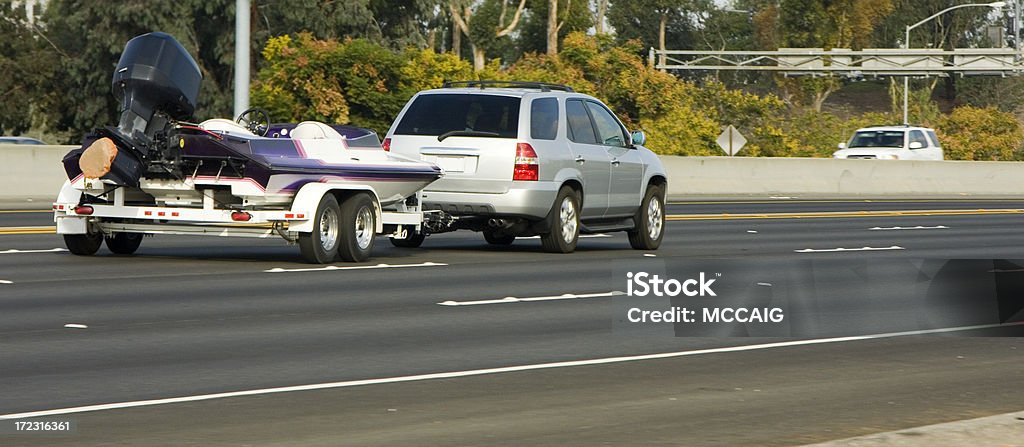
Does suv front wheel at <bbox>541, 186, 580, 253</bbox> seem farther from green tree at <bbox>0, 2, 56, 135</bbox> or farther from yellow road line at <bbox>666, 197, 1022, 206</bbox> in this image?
green tree at <bbox>0, 2, 56, 135</bbox>

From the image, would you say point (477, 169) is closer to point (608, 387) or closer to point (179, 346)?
point (179, 346)

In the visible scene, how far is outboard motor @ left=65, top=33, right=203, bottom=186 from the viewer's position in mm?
16250

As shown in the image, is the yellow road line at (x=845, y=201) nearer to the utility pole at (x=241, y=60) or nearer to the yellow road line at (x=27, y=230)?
the utility pole at (x=241, y=60)

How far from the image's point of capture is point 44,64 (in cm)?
6675

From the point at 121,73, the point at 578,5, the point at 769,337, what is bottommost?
the point at 769,337

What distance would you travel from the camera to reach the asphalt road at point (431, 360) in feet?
26.9

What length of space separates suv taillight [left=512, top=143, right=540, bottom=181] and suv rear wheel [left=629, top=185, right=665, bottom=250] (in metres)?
2.64

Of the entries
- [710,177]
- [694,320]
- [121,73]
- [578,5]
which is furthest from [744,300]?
[578,5]

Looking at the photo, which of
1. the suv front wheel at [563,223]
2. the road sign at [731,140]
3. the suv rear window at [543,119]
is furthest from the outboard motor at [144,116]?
the road sign at [731,140]

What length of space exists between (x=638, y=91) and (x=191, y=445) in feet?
161

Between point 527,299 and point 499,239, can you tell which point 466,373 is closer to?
point 527,299

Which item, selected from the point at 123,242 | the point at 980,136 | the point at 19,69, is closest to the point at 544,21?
the point at 980,136

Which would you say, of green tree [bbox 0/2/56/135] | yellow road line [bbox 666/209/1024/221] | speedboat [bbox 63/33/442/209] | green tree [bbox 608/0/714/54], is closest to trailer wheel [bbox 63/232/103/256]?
speedboat [bbox 63/33/442/209]

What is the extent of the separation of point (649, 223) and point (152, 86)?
6.75 metres
